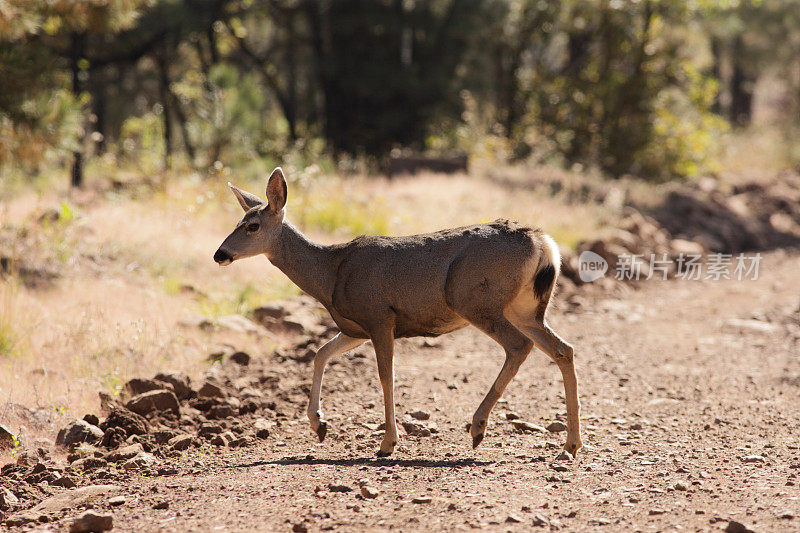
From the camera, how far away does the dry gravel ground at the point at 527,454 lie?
16.5 ft

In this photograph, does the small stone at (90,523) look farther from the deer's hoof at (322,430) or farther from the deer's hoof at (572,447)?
the deer's hoof at (572,447)

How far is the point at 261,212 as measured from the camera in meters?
6.71

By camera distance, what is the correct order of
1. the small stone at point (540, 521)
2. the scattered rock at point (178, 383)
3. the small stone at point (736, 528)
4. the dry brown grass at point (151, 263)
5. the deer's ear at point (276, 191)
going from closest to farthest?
the small stone at point (736, 528), the small stone at point (540, 521), the deer's ear at point (276, 191), the scattered rock at point (178, 383), the dry brown grass at point (151, 263)

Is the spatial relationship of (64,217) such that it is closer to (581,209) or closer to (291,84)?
(581,209)

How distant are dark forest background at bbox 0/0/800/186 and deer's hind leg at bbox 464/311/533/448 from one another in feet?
40.1

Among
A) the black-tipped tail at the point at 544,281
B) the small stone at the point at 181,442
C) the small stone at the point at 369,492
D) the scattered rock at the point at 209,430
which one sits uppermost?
the black-tipped tail at the point at 544,281

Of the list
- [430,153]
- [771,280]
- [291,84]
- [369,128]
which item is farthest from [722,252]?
[291,84]

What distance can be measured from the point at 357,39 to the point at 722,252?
1312 cm

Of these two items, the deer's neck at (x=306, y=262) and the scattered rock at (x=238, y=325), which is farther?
the scattered rock at (x=238, y=325)

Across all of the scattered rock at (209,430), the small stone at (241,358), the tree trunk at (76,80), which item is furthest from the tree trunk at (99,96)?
the scattered rock at (209,430)

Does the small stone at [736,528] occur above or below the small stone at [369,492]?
above

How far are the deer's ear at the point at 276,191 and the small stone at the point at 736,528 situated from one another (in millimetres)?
3719

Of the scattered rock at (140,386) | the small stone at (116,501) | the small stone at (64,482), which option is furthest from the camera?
the scattered rock at (140,386)

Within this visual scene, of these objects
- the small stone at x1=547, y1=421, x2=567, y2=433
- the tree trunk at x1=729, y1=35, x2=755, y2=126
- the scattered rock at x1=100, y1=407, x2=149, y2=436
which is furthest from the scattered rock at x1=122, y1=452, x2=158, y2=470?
the tree trunk at x1=729, y1=35, x2=755, y2=126
